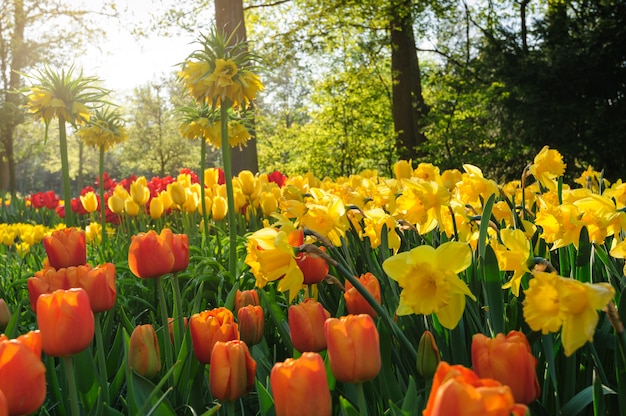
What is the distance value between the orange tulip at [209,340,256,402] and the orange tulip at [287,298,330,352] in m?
0.11

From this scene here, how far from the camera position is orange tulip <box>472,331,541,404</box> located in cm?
80

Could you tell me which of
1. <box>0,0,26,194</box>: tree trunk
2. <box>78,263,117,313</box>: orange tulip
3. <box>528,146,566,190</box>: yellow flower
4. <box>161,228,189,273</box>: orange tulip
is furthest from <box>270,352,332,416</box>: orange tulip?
<box>0,0,26,194</box>: tree trunk

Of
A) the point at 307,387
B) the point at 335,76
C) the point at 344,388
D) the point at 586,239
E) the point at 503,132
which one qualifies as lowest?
the point at 344,388

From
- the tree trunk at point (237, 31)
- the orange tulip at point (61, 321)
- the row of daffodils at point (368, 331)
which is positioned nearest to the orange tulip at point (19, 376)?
the row of daffodils at point (368, 331)

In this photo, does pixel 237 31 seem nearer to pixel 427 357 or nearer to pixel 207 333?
pixel 207 333

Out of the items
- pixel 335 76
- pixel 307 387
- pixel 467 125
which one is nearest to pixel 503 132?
pixel 467 125

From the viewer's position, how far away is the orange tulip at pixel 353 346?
90 centimetres

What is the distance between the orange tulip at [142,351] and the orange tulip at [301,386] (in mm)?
444

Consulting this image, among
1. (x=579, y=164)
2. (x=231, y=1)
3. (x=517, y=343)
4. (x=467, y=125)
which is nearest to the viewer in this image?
(x=517, y=343)

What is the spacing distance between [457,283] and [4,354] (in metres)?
0.69

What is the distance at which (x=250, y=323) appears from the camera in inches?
50.7

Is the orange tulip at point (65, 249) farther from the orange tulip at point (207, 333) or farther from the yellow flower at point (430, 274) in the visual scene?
the yellow flower at point (430, 274)

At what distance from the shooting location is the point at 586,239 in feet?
4.43

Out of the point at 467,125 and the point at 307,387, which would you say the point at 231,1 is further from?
the point at 307,387
